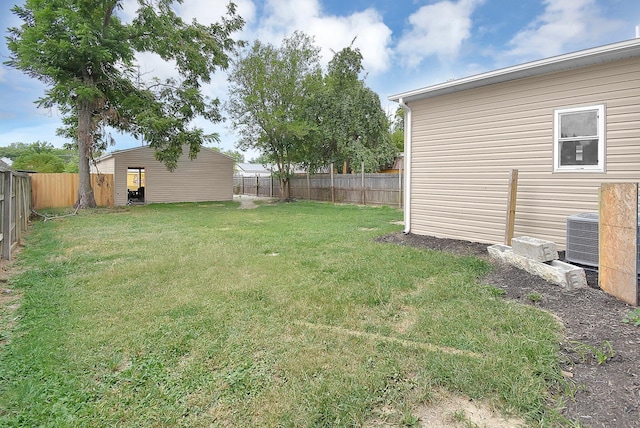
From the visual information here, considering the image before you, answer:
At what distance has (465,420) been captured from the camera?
183 cm

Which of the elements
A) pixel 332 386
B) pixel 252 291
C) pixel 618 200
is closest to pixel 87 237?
pixel 252 291

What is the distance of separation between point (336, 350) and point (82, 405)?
1.57 m

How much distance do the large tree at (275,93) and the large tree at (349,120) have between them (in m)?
0.84

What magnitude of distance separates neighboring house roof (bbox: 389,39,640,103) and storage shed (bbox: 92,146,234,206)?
49.3 feet

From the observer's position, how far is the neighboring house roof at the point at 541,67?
455 cm

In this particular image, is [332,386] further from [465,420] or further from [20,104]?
[20,104]

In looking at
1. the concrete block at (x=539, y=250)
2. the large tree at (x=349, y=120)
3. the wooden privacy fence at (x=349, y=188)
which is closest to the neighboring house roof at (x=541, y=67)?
the concrete block at (x=539, y=250)

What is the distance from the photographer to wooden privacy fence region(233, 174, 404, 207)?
15000mm

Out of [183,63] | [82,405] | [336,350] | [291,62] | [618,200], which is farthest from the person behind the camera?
[291,62]

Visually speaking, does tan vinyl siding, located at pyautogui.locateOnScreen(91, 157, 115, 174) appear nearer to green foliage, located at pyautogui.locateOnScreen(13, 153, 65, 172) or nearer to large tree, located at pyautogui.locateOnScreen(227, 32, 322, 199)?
green foliage, located at pyautogui.locateOnScreen(13, 153, 65, 172)

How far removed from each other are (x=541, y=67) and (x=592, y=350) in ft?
14.3

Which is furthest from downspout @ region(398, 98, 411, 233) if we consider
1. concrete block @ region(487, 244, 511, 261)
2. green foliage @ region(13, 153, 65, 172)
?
green foliage @ region(13, 153, 65, 172)

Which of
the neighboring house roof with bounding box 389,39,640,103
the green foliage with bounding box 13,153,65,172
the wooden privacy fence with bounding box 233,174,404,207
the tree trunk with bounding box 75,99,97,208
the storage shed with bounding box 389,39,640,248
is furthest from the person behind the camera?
the green foliage with bounding box 13,153,65,172

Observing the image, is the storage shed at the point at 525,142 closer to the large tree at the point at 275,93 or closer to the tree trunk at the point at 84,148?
the large tree at the point at 275,93
